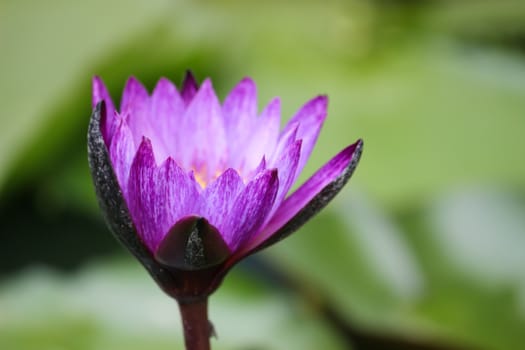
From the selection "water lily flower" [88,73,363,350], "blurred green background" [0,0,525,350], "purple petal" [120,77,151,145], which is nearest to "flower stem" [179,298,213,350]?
"water lily flower" [88,73,363,350]

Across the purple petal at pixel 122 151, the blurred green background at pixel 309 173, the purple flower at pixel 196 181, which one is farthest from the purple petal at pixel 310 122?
the blurred green background at pixel 309 173

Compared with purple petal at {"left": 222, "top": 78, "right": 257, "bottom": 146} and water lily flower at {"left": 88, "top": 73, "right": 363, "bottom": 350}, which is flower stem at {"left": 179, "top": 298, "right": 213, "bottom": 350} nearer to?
water lily flower at {"left": 88, "top": 73, "right": 363, "bottom": 350}

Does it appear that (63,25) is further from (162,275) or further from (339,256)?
(162,275)

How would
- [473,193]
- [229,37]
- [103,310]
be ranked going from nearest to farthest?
1. [103,310]
2. [473,193]
3. [229,37]

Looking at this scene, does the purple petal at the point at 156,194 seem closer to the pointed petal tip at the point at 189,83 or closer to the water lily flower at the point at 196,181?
the water lily flower at the point at 196,181

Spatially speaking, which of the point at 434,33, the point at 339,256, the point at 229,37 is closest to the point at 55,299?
the point at 339,256

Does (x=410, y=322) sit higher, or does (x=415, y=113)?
(x=415, y=113)
